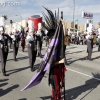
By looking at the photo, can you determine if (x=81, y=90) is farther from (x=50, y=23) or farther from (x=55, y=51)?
(x=50, y=23)

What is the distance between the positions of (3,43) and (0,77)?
1.42 metres

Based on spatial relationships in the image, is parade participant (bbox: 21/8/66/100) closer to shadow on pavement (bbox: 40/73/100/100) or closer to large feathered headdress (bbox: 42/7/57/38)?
large feathered headdress (bbox: 42/7/57/38)

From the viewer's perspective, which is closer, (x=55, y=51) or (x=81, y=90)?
(x=55, y=51)

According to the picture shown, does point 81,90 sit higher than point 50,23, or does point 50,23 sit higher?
point 50,23

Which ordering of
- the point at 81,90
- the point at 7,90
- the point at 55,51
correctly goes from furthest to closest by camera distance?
the point at 7,90 → the point at 81,90 → the point at 55,51

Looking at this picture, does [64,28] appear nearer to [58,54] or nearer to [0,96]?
[58,54]

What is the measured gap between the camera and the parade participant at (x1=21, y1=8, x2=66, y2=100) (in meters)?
4.66

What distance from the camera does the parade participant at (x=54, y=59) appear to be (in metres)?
4.66

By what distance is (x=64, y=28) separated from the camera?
4.62 metres

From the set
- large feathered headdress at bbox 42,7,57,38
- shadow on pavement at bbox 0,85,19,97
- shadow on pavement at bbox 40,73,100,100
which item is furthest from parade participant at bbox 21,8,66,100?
shadow on pavement at bbox 0,85,19,97

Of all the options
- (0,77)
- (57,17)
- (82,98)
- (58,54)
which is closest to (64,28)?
(57,17)

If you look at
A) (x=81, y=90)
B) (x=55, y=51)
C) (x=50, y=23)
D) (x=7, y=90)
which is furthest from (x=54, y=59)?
(x=7, y=90)

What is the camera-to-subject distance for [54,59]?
4.68m

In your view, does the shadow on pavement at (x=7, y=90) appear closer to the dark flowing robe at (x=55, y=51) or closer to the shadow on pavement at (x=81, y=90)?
the shadow on pavement at (x=81, y=90)
